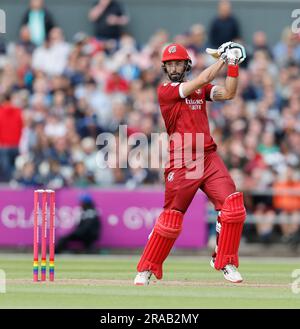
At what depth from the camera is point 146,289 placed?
1129 cm

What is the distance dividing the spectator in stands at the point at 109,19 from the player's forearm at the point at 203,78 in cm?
1129

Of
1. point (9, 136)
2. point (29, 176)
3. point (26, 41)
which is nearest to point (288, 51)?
point (26, 41)

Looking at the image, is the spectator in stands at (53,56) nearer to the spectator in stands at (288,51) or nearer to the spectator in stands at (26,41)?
the spectator in stands at (26,41)

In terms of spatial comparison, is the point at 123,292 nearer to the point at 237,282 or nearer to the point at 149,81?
the point at 237,282

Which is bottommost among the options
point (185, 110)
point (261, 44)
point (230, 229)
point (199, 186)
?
point (230, 229)

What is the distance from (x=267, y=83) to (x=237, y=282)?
10233 mm

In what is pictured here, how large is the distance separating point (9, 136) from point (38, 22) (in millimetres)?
3164

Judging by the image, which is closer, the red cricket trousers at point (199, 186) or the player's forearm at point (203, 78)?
the player's forearm at point (203, 78)

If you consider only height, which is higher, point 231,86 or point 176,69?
point 176,69

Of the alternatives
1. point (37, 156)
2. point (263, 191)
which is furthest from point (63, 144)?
point (263, 191)

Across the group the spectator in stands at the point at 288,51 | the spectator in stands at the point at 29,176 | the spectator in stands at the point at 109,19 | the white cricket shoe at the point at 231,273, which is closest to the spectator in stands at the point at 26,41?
the spectator in stands at the point at 109,19

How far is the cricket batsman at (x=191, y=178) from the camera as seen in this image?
38.0 feet

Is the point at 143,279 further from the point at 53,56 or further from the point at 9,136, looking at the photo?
the point at 53,56

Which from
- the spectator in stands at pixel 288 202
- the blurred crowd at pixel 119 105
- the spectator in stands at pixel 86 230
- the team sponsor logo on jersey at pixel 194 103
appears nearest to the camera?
the team sponsor logo on jersey at pixel 194 103
